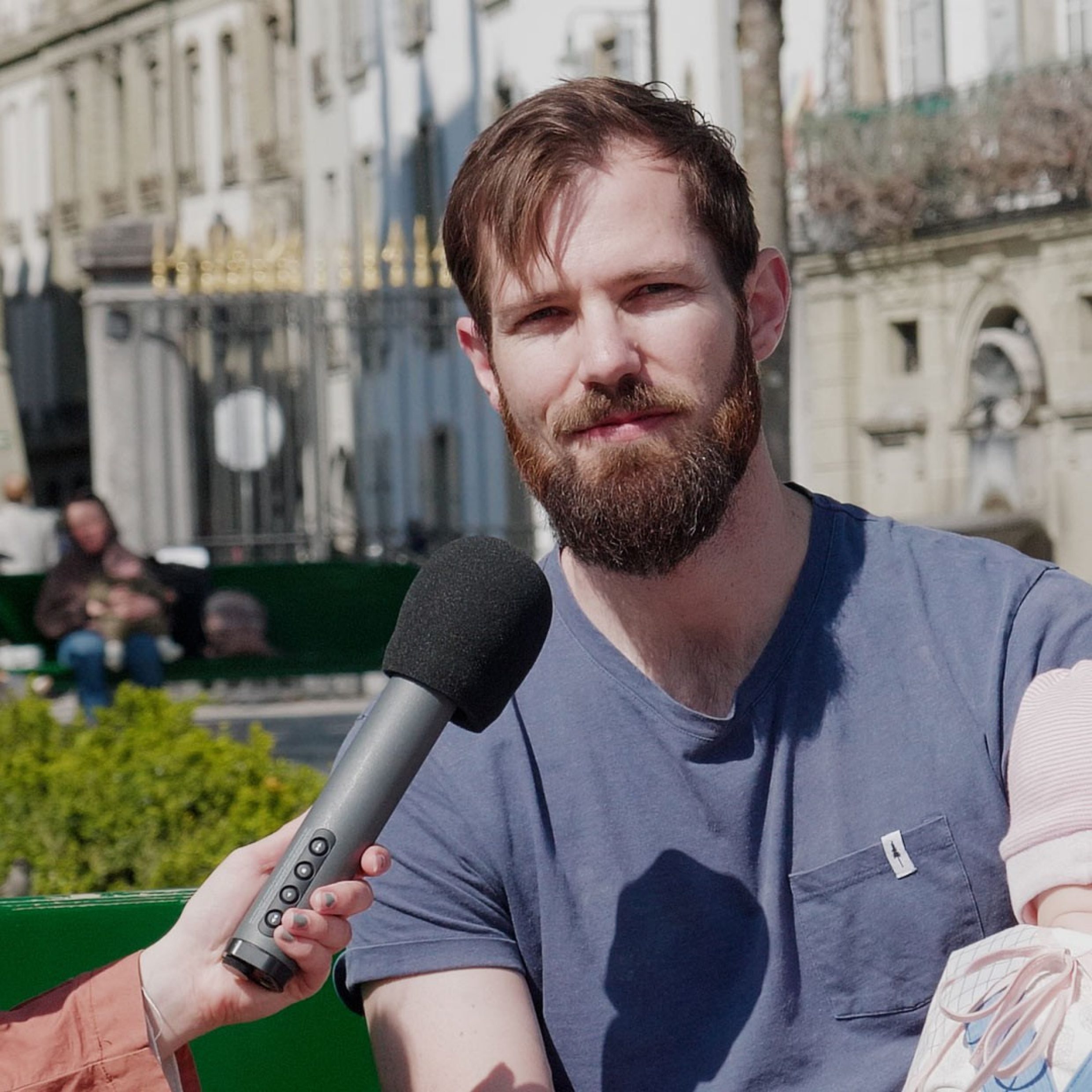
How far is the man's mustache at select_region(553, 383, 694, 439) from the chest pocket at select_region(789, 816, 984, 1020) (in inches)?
21.0

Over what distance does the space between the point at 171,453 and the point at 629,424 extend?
14554 millimetres

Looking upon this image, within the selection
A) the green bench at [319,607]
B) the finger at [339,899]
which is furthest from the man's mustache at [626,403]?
the green bench at [319,607]

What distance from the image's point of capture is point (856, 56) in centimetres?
1780

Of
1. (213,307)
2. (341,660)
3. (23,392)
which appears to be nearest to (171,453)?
(213,307)

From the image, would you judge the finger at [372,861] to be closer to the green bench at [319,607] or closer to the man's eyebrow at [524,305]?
the man's eyebrow at [524,305]

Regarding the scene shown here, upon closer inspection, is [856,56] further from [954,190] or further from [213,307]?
[213,307]

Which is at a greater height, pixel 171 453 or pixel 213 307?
pixel 213 307

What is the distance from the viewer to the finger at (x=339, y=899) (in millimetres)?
1854

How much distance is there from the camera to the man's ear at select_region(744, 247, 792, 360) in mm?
2609

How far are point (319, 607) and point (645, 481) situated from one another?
990cm

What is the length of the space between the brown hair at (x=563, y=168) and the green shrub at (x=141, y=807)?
2.30 m

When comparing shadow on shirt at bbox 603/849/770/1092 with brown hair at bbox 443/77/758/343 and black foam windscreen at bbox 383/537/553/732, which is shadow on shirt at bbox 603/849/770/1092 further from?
brown hair at bbox 443/77/758/343

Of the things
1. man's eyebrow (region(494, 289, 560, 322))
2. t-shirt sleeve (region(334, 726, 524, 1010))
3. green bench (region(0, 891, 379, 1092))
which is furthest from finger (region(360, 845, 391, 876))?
green bench (region(0, 891, 379, 1092))

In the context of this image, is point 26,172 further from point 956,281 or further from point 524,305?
point 524,305
